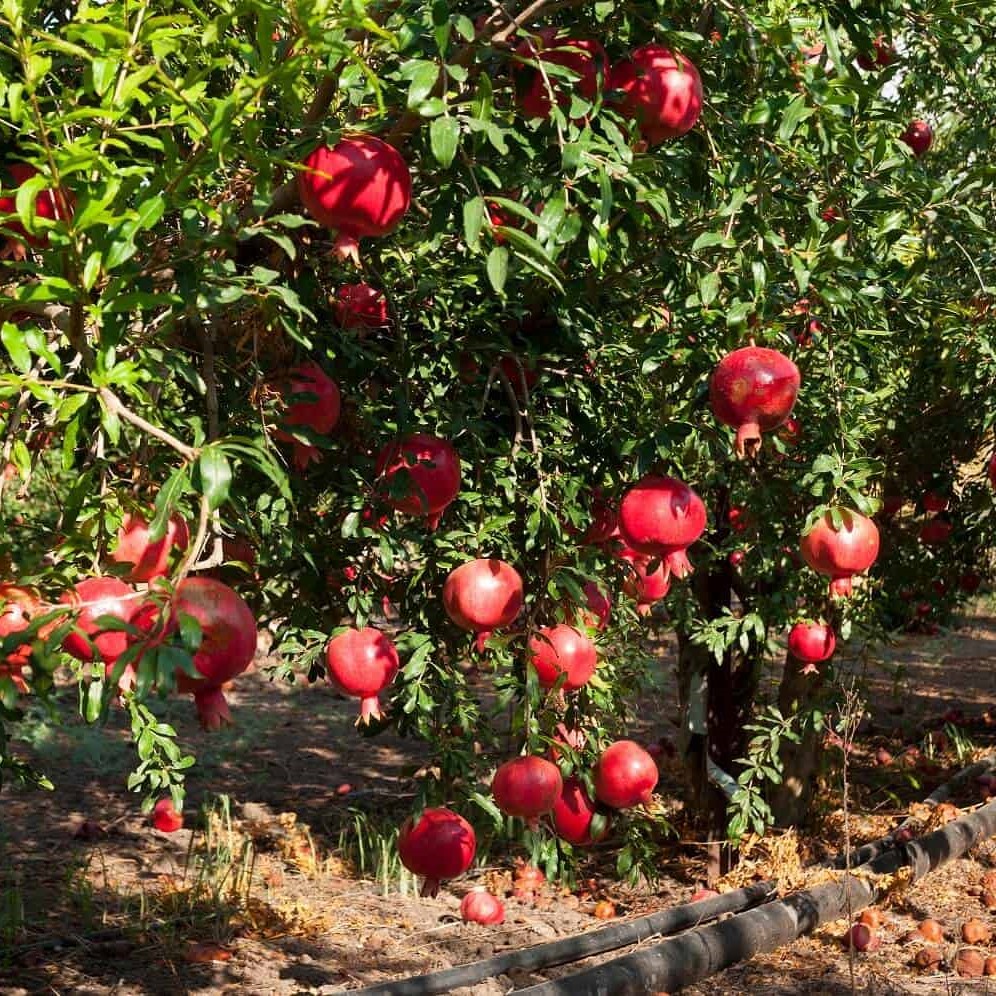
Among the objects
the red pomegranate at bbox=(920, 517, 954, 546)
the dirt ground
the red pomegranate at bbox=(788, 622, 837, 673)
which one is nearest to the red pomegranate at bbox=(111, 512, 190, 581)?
the dirt ground

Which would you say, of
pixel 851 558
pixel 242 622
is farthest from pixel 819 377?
pixel 242 622

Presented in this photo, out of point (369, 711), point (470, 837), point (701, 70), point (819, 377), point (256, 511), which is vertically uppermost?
point (701, 70)

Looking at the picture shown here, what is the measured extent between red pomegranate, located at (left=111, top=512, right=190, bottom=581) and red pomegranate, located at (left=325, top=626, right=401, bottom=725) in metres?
0.65

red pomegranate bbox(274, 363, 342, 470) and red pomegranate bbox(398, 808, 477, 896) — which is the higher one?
red pomegranate bbox(274, 363, 342, 470)

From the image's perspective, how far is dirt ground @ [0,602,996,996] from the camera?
14.9 feet

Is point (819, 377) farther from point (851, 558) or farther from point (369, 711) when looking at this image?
point (369, 711)

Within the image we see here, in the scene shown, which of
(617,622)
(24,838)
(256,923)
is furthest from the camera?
(24,838)

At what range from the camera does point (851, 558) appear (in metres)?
2.40

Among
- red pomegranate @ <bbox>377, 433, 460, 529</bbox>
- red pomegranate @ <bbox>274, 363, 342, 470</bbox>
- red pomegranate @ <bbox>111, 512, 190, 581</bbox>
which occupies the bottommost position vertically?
red pomegranate @ <bbox>111, 512, 190, 581</bbox>

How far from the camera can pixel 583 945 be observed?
4.50 metres

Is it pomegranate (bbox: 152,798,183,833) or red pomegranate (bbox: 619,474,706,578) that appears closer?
red pomegranate (bbox: 619,474,706,578)

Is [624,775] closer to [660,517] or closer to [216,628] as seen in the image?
[660,517]

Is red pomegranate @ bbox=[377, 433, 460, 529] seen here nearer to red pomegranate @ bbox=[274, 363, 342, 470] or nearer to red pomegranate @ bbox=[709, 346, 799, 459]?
red pomegranate @ bbox=[274, 363, 342, 470]

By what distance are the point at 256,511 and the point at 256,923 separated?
129 inches
